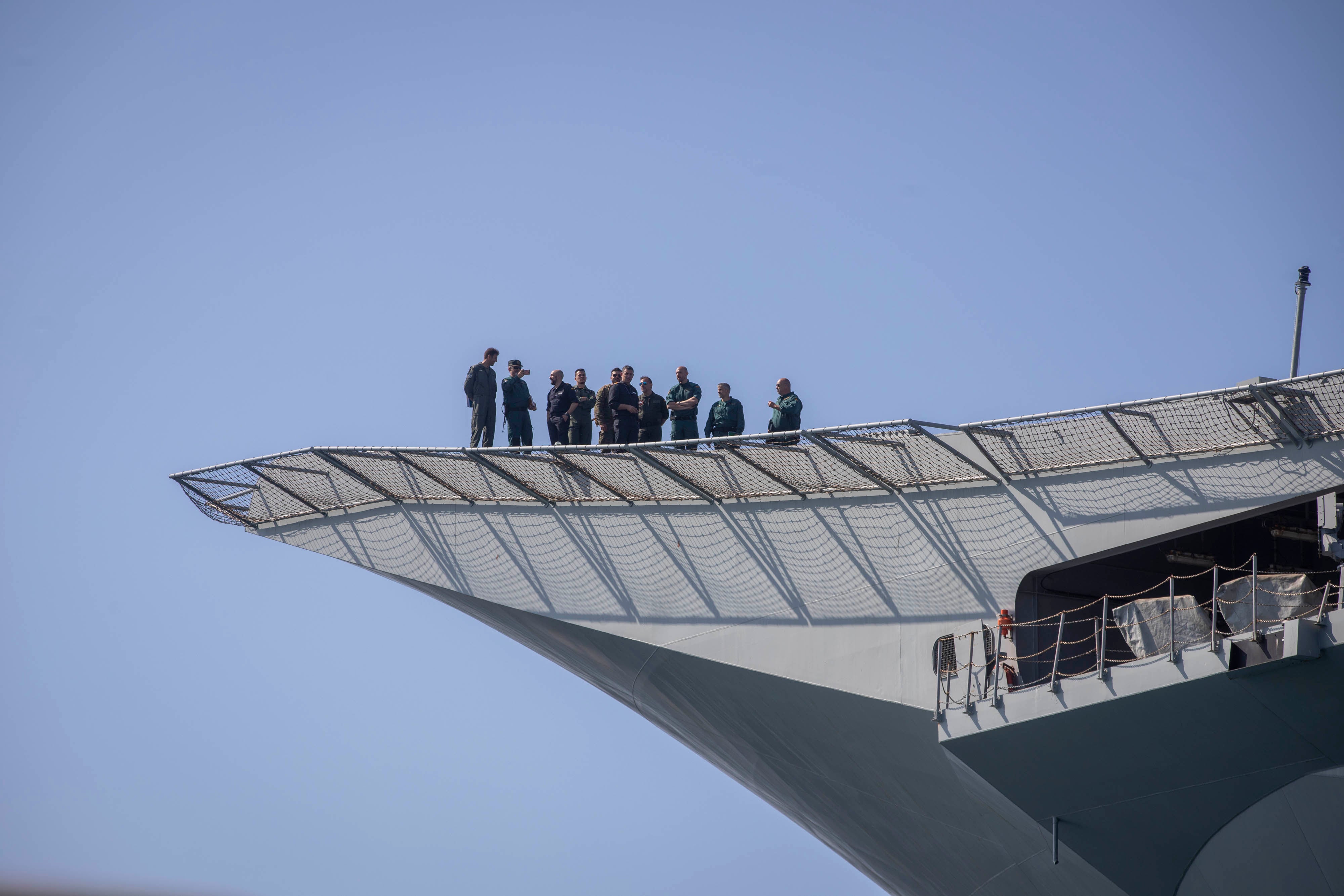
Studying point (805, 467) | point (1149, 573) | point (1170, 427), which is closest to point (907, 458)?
point (805, 467)

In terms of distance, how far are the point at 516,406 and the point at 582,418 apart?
1123 millimetres

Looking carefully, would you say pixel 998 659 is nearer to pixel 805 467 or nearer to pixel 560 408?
pixel 805 467

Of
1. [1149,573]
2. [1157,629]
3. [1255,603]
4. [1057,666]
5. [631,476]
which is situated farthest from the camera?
[1149,573]

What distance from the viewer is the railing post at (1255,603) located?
14.9m

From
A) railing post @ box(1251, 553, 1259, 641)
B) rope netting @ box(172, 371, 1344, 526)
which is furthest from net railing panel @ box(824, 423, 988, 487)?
railing post @ box(1251, 553, 1259, 641)

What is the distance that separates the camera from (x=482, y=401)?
22.0m

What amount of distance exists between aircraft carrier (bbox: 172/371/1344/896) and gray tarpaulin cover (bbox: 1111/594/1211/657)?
0.04 m

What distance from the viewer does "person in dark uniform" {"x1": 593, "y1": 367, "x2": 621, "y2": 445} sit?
2127 cm

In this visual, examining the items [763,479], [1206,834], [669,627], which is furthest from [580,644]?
[1206,834]

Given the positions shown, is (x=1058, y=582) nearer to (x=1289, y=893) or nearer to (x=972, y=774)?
(x=972, y=774)

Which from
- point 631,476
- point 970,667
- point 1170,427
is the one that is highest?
point 1170,427

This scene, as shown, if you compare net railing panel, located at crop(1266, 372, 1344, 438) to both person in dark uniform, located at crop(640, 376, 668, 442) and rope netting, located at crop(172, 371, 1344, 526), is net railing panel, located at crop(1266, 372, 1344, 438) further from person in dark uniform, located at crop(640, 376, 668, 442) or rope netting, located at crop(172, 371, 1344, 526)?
person in dark uniform, located at crop(640, 376, 668, 442)

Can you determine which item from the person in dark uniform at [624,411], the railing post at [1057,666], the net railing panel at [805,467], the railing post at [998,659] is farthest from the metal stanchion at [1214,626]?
the person in dark uniform at [624,411]

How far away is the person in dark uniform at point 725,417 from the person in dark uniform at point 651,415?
0.74 metres
